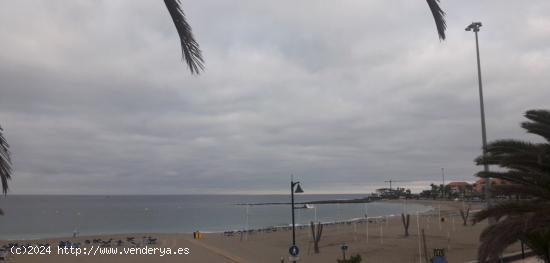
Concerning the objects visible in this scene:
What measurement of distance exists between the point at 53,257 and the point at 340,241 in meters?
19.8

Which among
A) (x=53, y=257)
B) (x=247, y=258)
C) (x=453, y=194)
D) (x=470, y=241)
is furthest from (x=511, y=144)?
(x=453, y=194)

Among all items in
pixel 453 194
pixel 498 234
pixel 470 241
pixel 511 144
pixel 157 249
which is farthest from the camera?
pixel 453 194

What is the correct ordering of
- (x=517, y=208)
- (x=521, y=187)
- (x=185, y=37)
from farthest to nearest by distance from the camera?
(x=521, y=187)
(x=517, y=208)
(x=185, y=37)

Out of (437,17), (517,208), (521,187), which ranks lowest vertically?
(517,208)

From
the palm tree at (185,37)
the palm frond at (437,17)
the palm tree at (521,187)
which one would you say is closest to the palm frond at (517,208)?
the palm tree at (521,187)

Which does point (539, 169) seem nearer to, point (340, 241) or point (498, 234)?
point (498, 234)

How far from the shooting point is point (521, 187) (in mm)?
9930

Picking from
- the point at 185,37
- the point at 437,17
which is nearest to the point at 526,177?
the point at 437,17

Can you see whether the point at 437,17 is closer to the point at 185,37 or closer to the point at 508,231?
the point at 185,37

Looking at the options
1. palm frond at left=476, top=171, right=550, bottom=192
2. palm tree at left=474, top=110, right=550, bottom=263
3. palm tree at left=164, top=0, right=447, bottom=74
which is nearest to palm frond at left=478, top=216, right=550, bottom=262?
palm tree at left=474, top=110, right=550, bottom=263

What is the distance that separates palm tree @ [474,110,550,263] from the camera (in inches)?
362

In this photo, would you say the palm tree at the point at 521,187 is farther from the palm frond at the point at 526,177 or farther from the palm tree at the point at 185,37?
the palm tree at the point at 185,37

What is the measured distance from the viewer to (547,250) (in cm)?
1233

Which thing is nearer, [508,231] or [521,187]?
[508,231]
